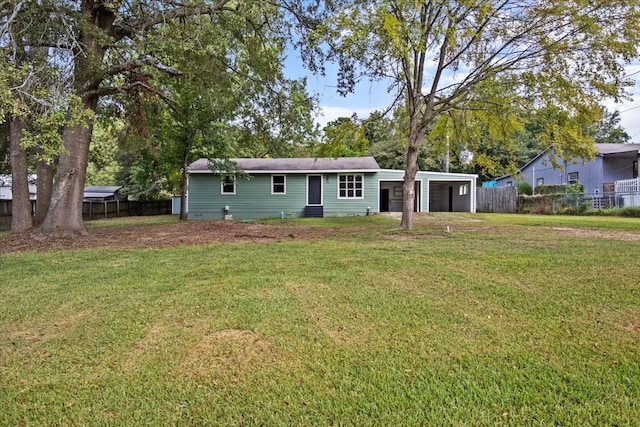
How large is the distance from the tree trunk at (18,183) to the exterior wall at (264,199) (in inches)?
300

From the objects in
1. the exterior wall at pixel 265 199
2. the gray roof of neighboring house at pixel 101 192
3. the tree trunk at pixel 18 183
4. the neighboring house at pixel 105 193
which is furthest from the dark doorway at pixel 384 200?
the gray roof of neighboring house at pixel 101 192

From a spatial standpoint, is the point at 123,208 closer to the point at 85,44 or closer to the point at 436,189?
the point at 85,44

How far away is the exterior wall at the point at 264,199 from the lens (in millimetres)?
17109

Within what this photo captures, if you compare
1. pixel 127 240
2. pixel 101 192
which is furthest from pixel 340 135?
pixel 101 192

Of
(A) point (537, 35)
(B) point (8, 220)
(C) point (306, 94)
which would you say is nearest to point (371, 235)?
(C) point (306, 94)

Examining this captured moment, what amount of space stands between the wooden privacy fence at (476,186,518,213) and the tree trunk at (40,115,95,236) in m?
20.7

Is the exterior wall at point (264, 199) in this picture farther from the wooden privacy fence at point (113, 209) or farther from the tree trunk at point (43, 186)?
the tree trunk at point (43, 186)

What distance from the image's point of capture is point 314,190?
17172 mm

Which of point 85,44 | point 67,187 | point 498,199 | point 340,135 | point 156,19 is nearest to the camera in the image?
point 85,44

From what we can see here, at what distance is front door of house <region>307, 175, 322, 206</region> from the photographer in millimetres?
17141

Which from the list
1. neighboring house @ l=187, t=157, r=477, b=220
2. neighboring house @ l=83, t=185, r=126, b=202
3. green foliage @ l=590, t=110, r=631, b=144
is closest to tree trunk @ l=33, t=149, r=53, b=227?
neighboring house @ l=187, t=157, r=477, b=220

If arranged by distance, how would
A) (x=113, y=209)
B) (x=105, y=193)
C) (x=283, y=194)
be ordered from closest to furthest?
(x=283, y=194)
(x=113, y=209)
(x=105, y=193)

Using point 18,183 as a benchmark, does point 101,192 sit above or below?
above

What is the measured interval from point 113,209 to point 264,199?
9.51 m
